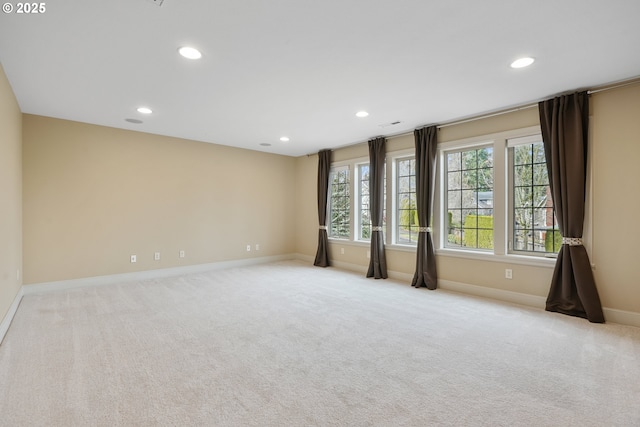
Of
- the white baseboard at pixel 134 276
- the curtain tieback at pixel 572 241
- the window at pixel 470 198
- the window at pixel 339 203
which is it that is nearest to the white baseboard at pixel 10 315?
the white baseboard at pixel 134 276

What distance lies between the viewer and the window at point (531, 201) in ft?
13.0

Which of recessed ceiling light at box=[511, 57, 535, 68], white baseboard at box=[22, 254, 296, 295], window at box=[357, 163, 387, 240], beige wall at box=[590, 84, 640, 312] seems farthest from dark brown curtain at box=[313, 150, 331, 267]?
beige wall at box=[590, 84, 640, 312]

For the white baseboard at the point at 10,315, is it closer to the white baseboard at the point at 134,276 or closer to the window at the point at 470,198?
the white baseboard at the point at 134,276

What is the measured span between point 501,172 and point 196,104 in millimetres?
4185

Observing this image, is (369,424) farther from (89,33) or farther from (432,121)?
(432,121)

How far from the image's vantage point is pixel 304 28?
7.73ft

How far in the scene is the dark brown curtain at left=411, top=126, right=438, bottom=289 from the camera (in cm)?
486

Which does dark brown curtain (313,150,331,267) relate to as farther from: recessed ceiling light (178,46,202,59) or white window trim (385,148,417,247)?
recessed ceiling light (178,46,202,59)

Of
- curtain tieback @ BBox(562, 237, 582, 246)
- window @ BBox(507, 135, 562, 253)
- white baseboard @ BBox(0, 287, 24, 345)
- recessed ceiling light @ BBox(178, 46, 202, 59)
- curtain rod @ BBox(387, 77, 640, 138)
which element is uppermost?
recessed ceiling light @ BBox(178, 46, 202, 59)

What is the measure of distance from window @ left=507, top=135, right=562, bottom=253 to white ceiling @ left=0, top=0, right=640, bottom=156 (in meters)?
0.67

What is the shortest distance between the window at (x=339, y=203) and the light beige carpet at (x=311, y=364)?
8.98 feet

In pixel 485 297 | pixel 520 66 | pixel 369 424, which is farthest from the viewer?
pixel 485 297

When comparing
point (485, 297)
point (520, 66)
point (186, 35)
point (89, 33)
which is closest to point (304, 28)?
point (186, 35)

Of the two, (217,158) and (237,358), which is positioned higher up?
(217,158)
